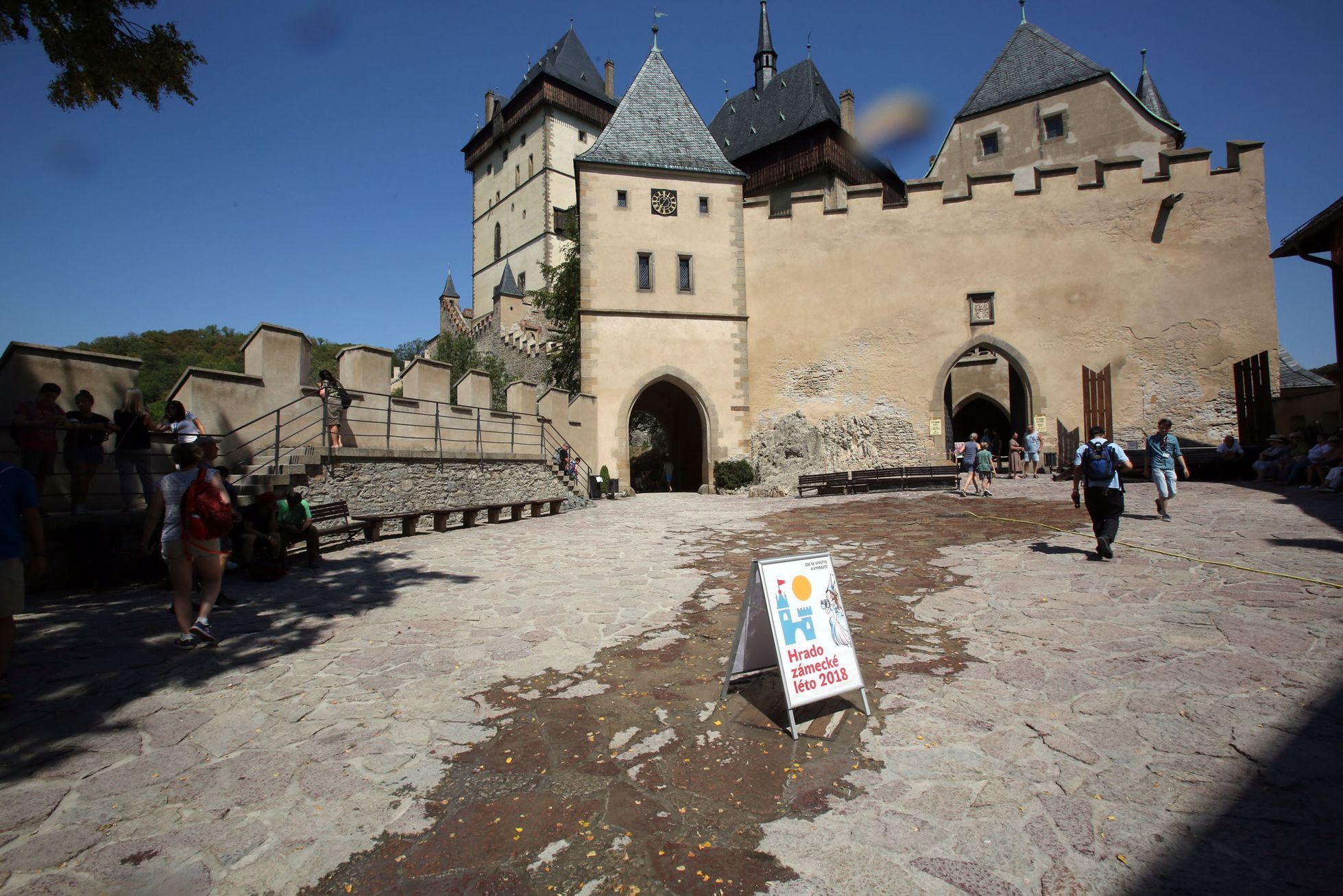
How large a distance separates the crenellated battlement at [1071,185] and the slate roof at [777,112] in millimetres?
15345

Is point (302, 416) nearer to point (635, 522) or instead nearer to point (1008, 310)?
point (635, 522)

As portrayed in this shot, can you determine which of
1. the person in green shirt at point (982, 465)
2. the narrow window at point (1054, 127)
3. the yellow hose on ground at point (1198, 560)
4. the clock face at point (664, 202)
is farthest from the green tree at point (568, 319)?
the narrow window at point (1054, 127)

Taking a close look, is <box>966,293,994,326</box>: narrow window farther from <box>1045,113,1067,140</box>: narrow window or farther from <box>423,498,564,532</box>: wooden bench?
<box>423,498,564,532</box>: wooden bench

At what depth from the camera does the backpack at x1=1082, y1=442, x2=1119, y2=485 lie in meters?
7.23

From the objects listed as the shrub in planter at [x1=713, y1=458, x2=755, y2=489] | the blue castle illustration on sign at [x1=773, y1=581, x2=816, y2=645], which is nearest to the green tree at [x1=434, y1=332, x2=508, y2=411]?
the shrub in planter at [x1=713, y1=458, x2=755, y2=489]

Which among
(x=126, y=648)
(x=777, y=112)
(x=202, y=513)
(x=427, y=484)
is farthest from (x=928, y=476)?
(x=777, y=112)

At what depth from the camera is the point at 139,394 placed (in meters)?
7.84

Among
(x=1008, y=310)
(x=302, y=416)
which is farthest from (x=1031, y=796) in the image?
(x=1008, y=310)

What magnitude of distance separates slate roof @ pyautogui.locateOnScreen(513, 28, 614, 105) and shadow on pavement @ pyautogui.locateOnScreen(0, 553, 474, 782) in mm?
56467

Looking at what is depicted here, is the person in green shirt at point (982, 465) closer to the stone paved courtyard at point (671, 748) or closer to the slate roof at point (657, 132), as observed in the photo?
the stone paved courtyard at point (671, 748)

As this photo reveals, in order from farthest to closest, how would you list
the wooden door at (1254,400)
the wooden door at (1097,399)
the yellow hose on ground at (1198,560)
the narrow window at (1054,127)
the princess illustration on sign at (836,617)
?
the narrow window at (1054,127)
the wooden door at (1097,399)
the wooden door at (1254,400)
the yellow hose on ground at (1198,560)
the princess illustration on sign at (836,617)

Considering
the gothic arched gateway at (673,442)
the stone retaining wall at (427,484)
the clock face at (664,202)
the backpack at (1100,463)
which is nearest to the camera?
the backpack at (1100,463)

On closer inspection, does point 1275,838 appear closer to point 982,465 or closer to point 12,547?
point 12,547

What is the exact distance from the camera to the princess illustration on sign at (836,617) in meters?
3.89
